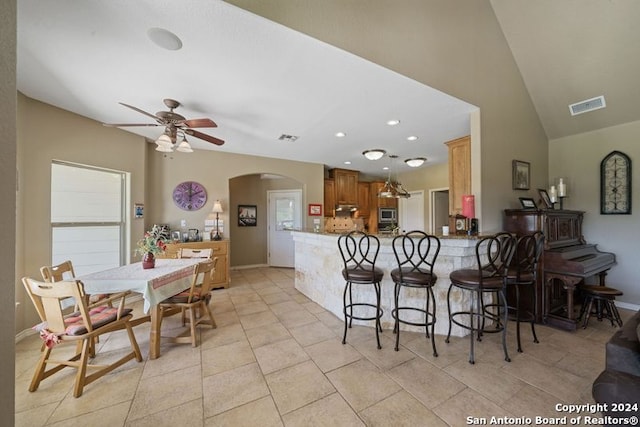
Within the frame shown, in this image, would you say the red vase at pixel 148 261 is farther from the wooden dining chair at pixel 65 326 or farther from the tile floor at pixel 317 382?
the tile floor at pixel 317 382

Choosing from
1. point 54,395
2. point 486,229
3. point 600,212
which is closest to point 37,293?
point 54,395

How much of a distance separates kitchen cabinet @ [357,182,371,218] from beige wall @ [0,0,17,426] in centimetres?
636

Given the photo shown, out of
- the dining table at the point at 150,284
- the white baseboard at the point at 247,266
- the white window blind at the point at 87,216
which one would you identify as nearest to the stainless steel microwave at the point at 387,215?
the white baseboard at the point at 247,266

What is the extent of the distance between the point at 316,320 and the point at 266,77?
9.18ft

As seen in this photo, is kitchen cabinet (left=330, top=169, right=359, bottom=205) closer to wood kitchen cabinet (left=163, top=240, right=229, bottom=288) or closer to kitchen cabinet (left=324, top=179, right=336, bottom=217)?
kitchen cabinet (left=324, top=179, right=336, bottom=217)

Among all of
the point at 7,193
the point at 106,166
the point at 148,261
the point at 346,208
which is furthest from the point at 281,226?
the point at 7,193

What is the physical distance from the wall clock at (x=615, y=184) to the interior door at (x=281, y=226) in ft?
18.4

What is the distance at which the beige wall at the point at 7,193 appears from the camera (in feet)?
2.72

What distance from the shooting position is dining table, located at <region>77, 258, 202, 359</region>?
7.27ft

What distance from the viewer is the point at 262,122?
135 inches

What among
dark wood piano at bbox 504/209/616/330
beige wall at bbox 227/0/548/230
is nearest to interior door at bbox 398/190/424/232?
beige wall at bbox 227/0/548/230

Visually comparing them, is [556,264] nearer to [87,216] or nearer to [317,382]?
[317,382]

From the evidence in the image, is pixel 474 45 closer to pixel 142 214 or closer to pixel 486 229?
pixel 486 229

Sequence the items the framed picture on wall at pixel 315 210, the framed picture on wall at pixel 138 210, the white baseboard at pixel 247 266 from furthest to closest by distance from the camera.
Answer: the white baseboard at pixel 247 266, the framed picture on wall at pixel 315 210, the framed picture on wall at pixel 138 210
